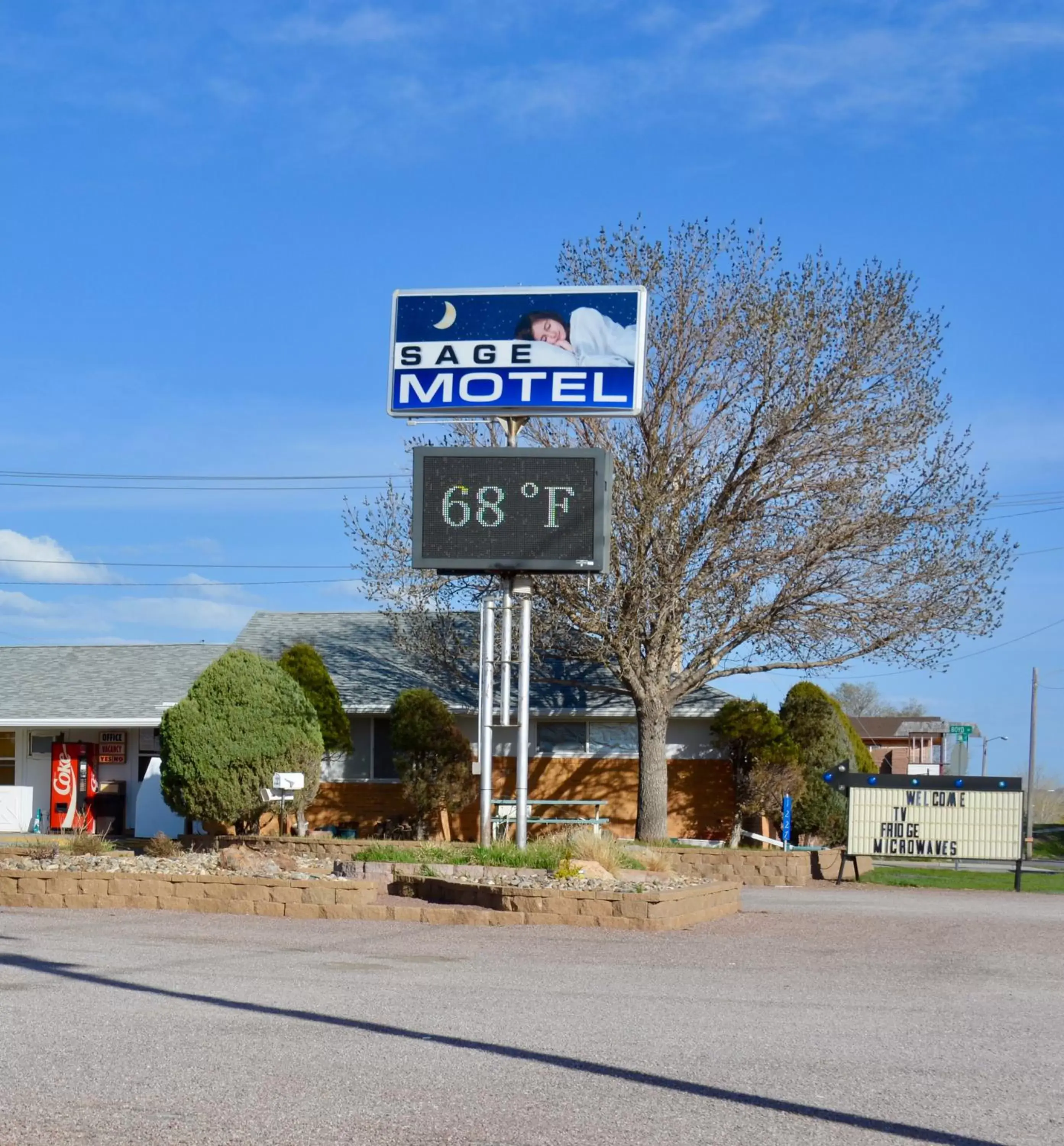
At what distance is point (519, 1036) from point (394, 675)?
73.1 feet

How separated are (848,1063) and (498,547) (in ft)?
35.2

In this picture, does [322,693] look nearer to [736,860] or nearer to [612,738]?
[612,738]

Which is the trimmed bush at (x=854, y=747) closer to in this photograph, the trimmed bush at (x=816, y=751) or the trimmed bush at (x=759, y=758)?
the trimmed bush at (x=816, y=751)

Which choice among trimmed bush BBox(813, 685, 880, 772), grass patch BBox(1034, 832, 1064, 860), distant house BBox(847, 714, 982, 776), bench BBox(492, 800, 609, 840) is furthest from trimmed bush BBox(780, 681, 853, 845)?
distant house BBox(847, 714, 982, 776)

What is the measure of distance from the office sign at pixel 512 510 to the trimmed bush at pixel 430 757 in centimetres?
937

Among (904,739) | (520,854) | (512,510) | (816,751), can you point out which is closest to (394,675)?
(816,751)

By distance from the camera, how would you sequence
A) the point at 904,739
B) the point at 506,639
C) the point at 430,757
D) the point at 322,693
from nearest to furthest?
1. the point at 506,639
2. the point at 430,757
3. the point at 322,693
4. the point at 904,739

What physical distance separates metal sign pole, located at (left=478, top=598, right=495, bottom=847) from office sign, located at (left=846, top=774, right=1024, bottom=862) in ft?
21.2

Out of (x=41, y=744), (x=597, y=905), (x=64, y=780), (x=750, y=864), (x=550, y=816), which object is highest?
(x=41, y=744)

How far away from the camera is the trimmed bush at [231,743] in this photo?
23.8m

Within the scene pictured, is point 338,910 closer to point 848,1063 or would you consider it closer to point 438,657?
point 848,1063

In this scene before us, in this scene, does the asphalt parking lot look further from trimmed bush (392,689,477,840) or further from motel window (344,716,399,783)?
motel window (344,716,399,783)

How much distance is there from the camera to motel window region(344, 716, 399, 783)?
28.8 metres

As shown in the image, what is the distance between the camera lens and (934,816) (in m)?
22.0
